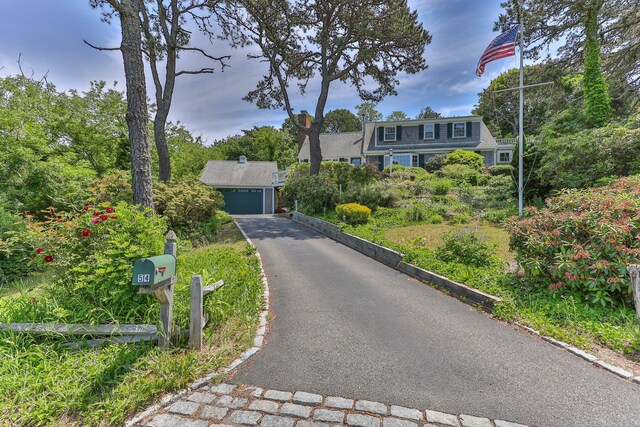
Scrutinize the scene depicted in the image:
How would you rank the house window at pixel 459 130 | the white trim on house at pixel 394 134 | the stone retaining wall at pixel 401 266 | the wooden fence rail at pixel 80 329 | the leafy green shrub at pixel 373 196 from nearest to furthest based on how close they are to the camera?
the wooden fence rail at pixel 80 329
the stone retaining wall at pixel 401 266
the leafy green shrub at pixel 373 196
the house window at pixel 459 130
the white trim on house at pixel 394 134

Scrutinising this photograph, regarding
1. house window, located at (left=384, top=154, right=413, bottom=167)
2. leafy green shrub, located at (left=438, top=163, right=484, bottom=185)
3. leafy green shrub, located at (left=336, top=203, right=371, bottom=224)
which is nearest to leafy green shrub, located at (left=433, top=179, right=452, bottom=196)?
leafy green shrub, located at (left=438, top=163, right=484, bottom=185)

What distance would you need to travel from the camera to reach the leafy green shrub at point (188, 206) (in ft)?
30.9

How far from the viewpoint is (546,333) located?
3695 millimetres

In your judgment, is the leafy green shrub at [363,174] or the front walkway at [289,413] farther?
the leafy green shrub at [363,174]

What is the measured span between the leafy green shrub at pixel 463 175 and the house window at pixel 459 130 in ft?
21.0

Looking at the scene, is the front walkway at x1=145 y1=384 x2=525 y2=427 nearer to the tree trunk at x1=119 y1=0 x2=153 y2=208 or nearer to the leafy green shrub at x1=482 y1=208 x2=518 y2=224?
the tree trunk at x1=119 y1=0 x2=153 y2=208

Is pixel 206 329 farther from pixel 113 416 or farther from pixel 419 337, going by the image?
pixel 419 337

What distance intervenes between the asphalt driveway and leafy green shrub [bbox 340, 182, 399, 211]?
739cm

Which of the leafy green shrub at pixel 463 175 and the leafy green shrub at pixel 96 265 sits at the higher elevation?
the leafy green shrub at pixel 463 175

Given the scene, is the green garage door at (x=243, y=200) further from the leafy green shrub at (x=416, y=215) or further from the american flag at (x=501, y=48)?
the american flag at (x=501, y=48)

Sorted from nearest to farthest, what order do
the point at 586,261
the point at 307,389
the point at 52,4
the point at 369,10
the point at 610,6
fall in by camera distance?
the point at 307,389 < the point at 586,261 < the point at 52,4 < the point at 610,6 < the point at 369,10

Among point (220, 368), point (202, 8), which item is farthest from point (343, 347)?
point (202, 8)

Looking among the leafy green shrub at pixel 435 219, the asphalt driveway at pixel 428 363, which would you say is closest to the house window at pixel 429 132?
the leafy green shrub at pixel 435 219

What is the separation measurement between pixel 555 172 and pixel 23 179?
727 inches
